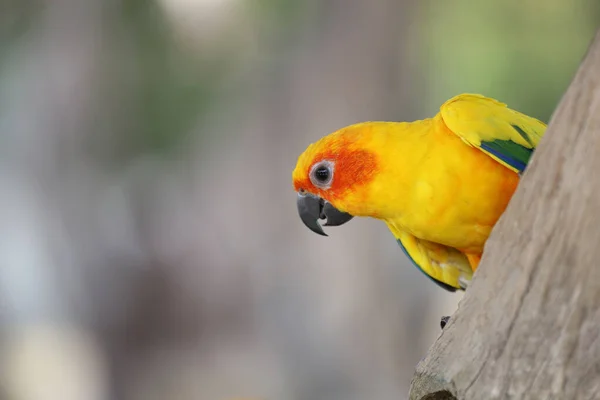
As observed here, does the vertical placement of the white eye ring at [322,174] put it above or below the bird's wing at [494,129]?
below

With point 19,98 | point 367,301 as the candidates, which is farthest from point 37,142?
point 367,301

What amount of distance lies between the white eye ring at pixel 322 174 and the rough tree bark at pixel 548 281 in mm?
363

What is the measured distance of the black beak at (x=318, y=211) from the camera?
101 cm

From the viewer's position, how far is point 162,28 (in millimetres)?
2338

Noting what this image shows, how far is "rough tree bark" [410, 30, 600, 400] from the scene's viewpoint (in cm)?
51

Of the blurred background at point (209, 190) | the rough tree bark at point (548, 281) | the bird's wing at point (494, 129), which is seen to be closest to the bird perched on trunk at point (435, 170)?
the bird's wing at point (494, 129)

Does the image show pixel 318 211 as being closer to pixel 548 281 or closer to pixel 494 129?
pixel 494 129

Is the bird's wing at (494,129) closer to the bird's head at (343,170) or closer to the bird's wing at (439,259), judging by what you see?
the bird's head at (343,170)

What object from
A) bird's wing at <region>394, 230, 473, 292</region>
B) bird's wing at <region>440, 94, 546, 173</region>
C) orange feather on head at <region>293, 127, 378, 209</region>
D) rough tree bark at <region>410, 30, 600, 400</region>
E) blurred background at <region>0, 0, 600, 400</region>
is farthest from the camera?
blurred background at <region>0, 0, 600, 400</region>

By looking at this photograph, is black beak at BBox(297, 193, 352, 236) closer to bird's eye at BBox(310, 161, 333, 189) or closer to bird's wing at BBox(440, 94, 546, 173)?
bird's eye at BBox(310, 161, 333, 189)

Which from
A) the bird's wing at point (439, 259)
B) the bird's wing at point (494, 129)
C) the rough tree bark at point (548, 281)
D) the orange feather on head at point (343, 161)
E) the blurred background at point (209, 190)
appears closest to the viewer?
the rough tree bark at point (548, 281)

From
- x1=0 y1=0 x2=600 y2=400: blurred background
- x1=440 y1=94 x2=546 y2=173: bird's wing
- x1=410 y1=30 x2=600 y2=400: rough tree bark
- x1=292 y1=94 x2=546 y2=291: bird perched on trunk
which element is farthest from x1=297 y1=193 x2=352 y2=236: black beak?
x1=0 y1=0 x2=600 y2=400: blurred background

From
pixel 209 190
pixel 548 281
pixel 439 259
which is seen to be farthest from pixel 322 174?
pixel 209 190

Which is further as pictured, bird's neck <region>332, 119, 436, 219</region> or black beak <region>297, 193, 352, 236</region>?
black beak <region>297, 193, 352, 236</region>
